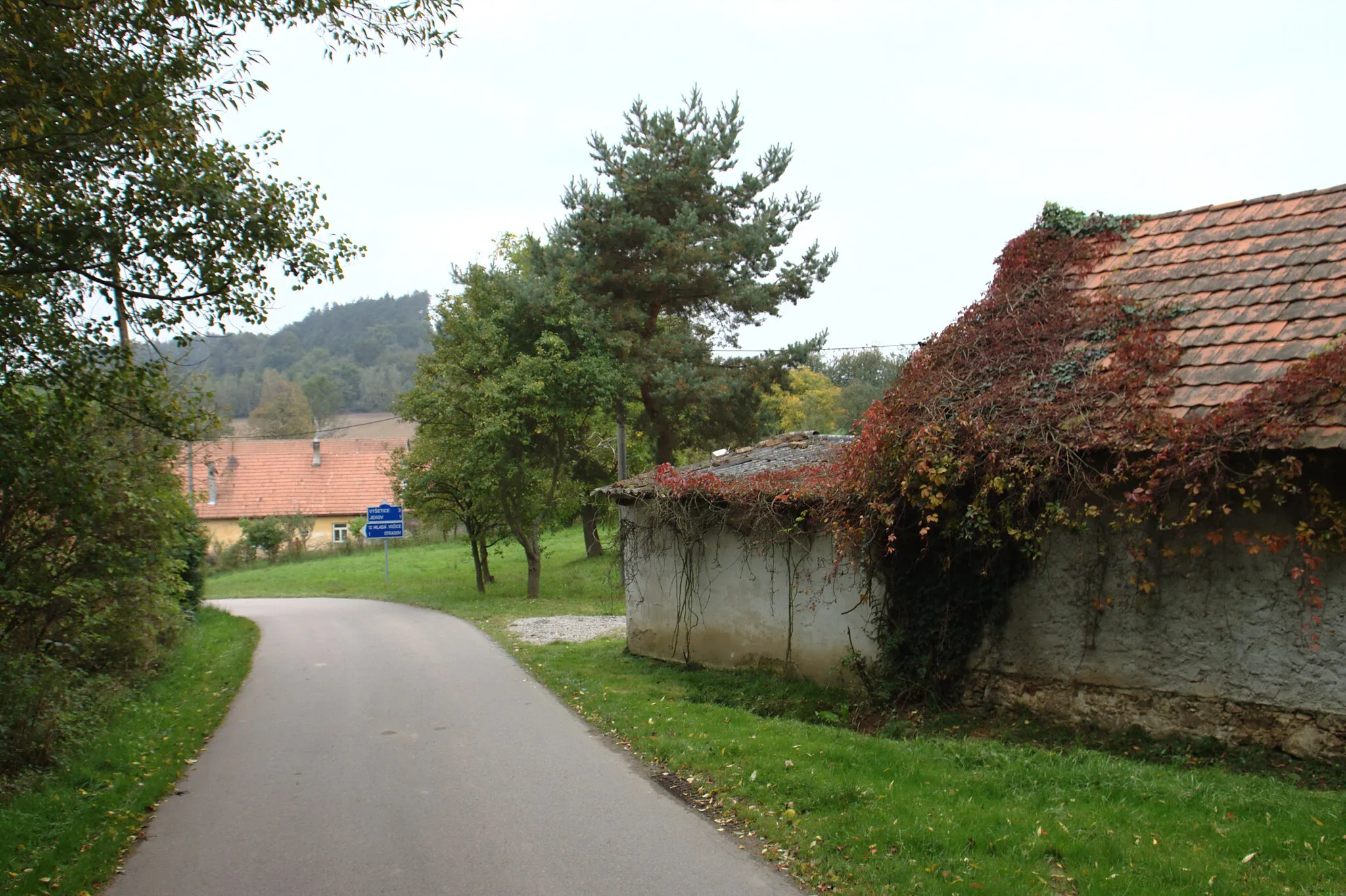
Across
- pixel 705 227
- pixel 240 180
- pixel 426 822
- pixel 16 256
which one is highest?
pixel 705 227

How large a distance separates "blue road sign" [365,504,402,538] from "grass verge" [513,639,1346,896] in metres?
24.4

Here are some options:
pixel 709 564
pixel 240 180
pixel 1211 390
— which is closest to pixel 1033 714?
pixel 1211 390

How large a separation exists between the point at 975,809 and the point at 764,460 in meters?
8.84

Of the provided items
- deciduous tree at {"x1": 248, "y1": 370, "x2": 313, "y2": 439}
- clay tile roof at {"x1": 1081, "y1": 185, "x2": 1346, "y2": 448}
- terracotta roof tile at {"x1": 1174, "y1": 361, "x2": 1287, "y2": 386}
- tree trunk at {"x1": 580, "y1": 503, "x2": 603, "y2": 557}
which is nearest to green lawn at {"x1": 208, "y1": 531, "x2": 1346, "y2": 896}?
clay tile roof at {"x1": 1081, "y1": 185, "x2": 1346, "y2": 448}

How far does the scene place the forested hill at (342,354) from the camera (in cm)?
9900

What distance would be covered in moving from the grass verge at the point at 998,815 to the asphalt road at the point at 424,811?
571mm

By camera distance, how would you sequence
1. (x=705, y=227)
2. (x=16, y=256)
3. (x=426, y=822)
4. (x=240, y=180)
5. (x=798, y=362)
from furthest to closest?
(x=798, y=362) → (x=705, y=227) → (x=240, y=180) → (x=16, y=256) → (x=426, y=822)

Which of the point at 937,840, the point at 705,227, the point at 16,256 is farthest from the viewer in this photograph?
the point at 705,227

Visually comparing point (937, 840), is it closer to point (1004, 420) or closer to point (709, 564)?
point (1004, 420)

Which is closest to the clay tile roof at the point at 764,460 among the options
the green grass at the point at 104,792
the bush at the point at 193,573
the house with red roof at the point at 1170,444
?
the house with red roof at the point at 1170,444

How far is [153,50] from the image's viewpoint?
26.4 ft

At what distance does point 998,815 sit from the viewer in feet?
21.4

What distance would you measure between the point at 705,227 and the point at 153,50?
17.2 m

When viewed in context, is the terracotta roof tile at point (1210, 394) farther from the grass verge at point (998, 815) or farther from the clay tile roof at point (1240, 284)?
the grass verge at point (998, 815)
